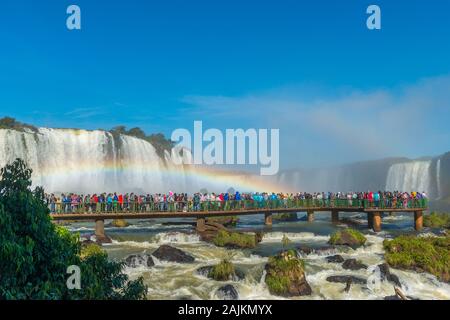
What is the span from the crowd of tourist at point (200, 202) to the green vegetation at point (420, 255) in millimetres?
10867

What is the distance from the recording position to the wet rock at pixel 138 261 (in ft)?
65.9

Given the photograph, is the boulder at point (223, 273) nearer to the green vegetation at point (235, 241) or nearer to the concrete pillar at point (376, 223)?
the green vegetation at point (235, 241)

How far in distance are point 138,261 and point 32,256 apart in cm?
1238

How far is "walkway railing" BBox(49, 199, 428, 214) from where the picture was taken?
28853mm

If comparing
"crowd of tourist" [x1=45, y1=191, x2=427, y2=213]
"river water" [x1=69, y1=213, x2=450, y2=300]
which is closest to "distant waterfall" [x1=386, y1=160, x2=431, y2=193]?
"crowd of tourist" [x1=45, y1=191, x2=427, y2=213]

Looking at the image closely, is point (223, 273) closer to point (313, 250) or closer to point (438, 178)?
point (313, 250)

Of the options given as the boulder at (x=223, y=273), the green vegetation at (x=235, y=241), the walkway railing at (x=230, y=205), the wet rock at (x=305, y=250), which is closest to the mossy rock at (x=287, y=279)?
the boulder at (x=223, y=273)
